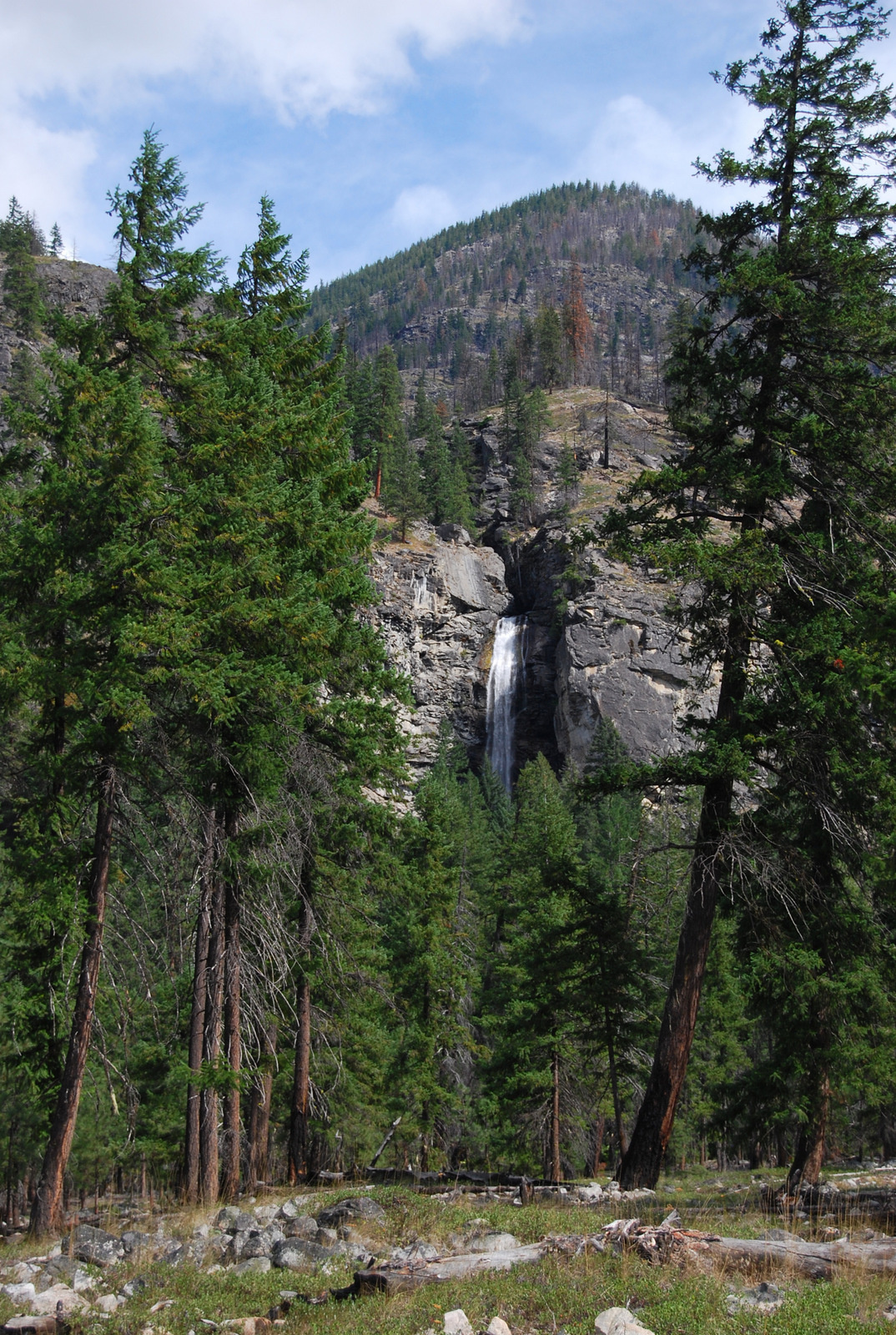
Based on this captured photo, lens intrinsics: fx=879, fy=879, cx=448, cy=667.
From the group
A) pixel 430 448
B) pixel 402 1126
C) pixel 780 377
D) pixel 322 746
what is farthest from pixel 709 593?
pixel 430 448

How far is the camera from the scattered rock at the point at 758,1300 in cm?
457

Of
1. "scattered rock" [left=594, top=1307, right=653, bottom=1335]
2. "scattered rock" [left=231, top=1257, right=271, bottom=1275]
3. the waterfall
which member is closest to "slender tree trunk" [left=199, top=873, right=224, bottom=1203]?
"scattered rock" [left=231, top=1257, right=271, bottom=1275]

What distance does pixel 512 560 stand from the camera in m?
69.3

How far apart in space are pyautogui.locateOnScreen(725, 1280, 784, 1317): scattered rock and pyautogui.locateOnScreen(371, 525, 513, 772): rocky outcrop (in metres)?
51.6

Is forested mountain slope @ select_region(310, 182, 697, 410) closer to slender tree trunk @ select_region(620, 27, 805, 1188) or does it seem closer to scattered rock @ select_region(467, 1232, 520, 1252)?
slender tree trunk @ select_region(620, 27, 805, 1188)

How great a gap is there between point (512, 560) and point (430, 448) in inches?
421

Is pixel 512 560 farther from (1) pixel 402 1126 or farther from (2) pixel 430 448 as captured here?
(1) pixel 402 1126

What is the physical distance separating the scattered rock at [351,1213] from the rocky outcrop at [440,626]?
48341mm

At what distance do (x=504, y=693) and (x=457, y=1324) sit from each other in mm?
56916

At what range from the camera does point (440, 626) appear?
6078cm

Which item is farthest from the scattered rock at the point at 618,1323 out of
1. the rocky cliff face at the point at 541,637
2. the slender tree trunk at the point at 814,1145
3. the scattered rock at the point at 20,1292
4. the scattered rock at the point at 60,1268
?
the rocky cliff face at the point at 541,637

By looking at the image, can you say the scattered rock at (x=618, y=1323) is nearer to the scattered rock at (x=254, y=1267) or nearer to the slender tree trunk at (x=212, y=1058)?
the scattered rock at (x=254, y=1267)

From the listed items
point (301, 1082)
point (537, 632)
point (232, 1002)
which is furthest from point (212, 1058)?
point (537, 632)

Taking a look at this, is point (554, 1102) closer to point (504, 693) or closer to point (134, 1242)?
point (134, 1242)
